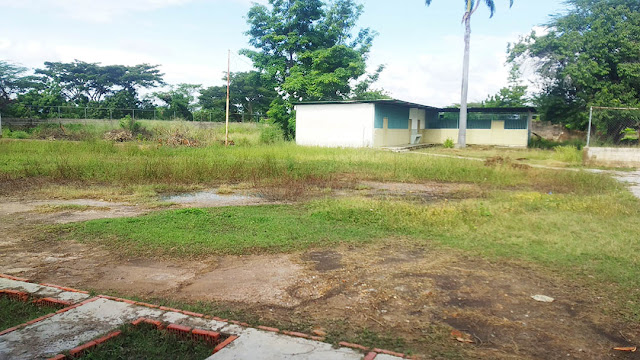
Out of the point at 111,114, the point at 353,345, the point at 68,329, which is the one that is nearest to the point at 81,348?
the point at 68,329

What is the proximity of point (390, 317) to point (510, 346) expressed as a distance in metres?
0.90

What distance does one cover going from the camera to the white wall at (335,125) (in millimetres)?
27172

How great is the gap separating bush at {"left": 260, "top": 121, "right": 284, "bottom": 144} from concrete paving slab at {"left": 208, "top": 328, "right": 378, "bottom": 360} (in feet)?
78.8

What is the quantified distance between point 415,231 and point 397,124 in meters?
24.6

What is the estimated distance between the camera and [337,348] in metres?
3.02

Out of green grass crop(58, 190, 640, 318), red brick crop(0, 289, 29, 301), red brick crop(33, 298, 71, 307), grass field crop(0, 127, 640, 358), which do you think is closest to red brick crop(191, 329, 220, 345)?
grass field crop(0, 127, 640, 358)

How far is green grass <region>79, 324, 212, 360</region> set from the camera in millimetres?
2965

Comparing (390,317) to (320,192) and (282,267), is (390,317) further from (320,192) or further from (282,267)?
(320,192)

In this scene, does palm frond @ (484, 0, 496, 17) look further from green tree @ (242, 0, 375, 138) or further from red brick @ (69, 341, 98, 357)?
red brick @ (69, 341, 98, 357)

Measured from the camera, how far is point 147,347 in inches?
122

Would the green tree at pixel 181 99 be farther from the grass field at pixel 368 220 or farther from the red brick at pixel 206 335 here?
the red brick at pixel 206 335

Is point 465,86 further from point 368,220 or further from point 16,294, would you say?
point 16,294

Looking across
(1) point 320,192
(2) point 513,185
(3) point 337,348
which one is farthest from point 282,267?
(2) point 513,185

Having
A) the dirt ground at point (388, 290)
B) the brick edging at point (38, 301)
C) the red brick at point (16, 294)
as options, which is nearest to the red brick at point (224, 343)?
the dirt ground at point (388, 290)
